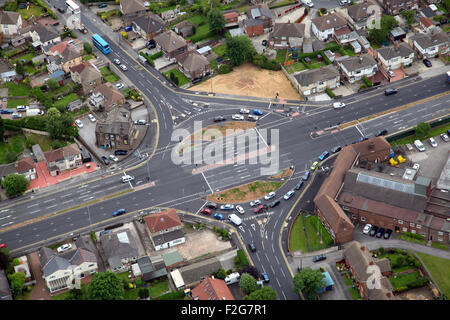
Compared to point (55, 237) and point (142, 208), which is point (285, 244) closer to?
point (142, 208)

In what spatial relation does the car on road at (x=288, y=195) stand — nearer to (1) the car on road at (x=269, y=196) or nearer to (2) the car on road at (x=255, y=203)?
(1) the car on road at (x=269, y=196)

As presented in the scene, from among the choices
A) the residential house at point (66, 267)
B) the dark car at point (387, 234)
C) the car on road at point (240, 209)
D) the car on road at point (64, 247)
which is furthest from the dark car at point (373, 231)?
the car on road at point (64, 247)

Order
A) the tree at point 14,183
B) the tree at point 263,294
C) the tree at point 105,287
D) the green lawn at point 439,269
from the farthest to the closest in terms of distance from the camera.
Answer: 1. the tree at point 14,183
2. the green lawn at point 439,269
3. the tree at point 105,287
4. the tree at point 263,294

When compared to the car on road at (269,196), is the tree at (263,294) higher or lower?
lower

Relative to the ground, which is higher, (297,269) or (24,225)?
(24,225)

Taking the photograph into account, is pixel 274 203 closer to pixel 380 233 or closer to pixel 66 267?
pixel 380 233


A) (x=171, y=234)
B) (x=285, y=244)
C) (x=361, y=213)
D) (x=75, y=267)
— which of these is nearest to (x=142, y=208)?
(x=171, y=234)

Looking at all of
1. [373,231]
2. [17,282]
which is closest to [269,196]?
[373,231]
